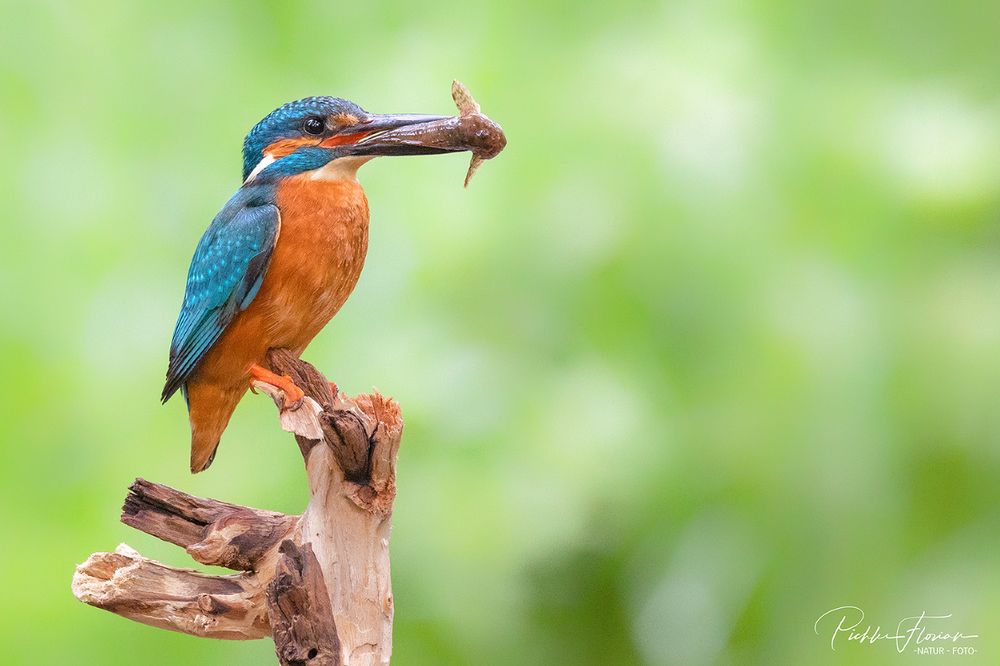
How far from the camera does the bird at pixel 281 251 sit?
94.0 inches

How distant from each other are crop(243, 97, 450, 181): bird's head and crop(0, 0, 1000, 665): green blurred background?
1.17 metres

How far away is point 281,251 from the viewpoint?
7.84 feet

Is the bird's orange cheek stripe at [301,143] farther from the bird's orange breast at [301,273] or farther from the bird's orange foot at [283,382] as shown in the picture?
the bird's orange foot at [283,382]

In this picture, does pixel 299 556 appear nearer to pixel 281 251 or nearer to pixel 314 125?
pixel 281 251

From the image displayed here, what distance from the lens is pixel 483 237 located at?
Result: 11.9ft

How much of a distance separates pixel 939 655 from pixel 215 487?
2345mm

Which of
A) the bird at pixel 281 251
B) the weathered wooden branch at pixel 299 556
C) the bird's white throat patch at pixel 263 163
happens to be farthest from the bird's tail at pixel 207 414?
the bird's white throat patch at pixel 263 163

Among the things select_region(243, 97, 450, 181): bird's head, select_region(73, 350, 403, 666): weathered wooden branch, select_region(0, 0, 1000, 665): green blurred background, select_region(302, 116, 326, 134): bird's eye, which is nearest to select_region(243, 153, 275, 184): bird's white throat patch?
select_region(243, 97, 450, 181): bird's head

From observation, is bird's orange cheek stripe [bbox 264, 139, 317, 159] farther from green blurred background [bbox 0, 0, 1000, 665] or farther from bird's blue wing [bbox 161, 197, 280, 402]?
green blurred background [bbox 0, 0, 1000, 665]

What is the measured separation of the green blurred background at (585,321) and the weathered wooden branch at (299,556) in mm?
1073

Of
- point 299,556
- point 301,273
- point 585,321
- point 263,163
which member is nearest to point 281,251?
point 301,273

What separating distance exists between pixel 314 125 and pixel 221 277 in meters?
0.41

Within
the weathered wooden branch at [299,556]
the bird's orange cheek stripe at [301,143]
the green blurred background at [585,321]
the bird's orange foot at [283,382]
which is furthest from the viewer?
the green blurred background at [585,321]

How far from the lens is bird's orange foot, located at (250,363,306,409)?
7.66 feet
